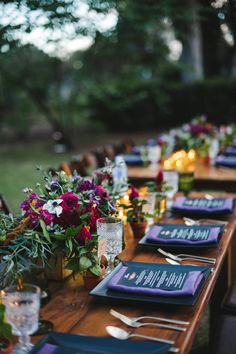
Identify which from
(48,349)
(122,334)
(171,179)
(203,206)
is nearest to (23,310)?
(48,349)

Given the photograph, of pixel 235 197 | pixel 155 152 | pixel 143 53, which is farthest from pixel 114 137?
pixel 235 197

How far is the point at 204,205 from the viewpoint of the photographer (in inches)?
105

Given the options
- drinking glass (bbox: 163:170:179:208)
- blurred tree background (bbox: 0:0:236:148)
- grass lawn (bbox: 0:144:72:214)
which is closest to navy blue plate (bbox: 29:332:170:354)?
drinking glass (bbox: 163:170:179:208)

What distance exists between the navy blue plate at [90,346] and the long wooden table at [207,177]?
7.93 feet

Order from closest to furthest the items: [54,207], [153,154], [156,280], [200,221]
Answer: [156,280] → [54,207] → [200,221] → [153,154]

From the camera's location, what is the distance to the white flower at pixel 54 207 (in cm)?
175

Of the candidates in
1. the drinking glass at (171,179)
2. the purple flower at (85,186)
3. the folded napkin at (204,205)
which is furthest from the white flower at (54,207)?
the drinking glass at (171,179)

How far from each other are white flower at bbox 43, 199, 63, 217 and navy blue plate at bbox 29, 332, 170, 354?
0.50 m

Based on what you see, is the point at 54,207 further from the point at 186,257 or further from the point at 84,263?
the point at 186,257

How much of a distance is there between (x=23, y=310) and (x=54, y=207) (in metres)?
0.57

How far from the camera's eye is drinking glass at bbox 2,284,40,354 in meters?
1.25

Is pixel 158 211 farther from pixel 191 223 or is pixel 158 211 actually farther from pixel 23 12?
pixel 23 12

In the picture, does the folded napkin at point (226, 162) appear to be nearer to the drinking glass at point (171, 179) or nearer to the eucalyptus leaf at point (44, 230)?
the drinking glass at point (171, 179)

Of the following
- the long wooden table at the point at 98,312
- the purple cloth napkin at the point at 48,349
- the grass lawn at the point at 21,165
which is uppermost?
the purple cloth napkin at the point at 48,349
